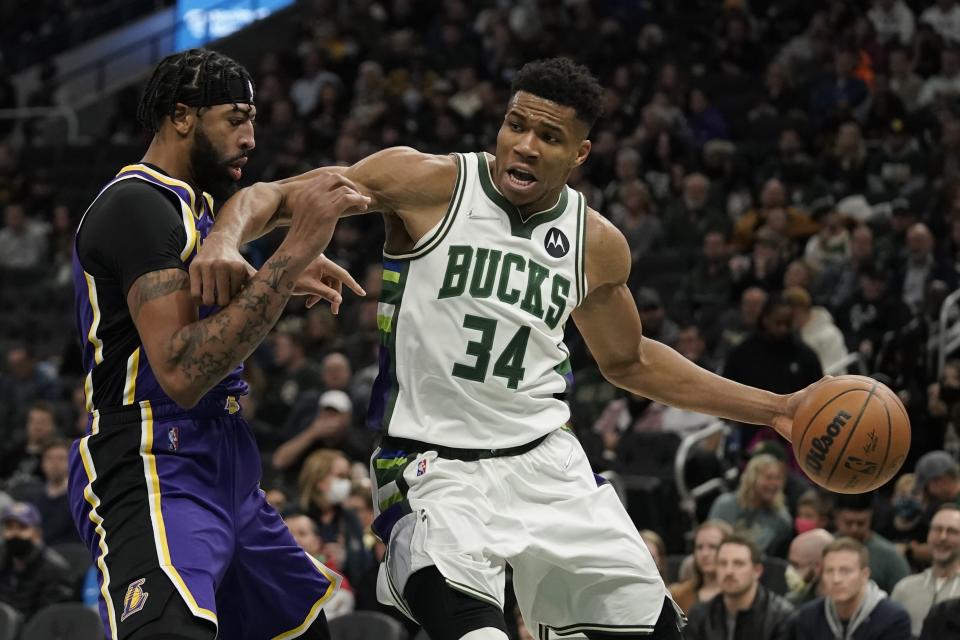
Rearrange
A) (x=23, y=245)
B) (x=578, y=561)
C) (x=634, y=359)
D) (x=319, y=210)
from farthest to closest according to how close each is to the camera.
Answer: (x=23, y=245), (x=634, y=359), (x=578, y=561), (x=319, y=210)

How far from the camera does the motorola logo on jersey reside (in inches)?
185

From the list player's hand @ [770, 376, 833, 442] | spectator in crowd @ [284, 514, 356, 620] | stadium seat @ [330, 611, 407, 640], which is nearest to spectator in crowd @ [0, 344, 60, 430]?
spectator in crowd @ [284, 514, 356, 620]

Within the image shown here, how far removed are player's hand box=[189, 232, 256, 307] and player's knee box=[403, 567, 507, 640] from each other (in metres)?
1.06

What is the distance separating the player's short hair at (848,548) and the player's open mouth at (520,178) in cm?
373

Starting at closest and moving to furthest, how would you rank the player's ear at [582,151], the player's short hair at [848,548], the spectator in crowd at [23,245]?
the player's ear at [582,151]
the player's short hair at [848,548]
the spectator in crowd at [23,245]

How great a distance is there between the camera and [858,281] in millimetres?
11836

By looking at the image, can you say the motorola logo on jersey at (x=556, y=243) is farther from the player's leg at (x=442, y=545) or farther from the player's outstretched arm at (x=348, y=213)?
the player's leg at (x=442, y=545)

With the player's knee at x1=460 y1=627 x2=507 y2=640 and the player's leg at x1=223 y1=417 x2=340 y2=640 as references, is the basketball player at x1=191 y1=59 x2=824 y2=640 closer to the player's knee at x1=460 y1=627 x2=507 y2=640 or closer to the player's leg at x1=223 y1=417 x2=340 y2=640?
the player's knee at x1=460 y1=627 x2=507 y2=640

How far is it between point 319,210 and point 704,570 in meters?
4.96

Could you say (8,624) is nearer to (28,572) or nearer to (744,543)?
(28,572)

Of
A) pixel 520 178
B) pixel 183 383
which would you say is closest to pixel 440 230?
pixel 520 178

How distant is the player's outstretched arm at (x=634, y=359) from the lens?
482 centimetres

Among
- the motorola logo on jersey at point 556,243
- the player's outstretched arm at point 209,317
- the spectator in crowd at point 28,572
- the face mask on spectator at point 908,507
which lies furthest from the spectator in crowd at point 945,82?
the player's outstretched arm at point 209,317

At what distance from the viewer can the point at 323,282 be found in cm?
472
